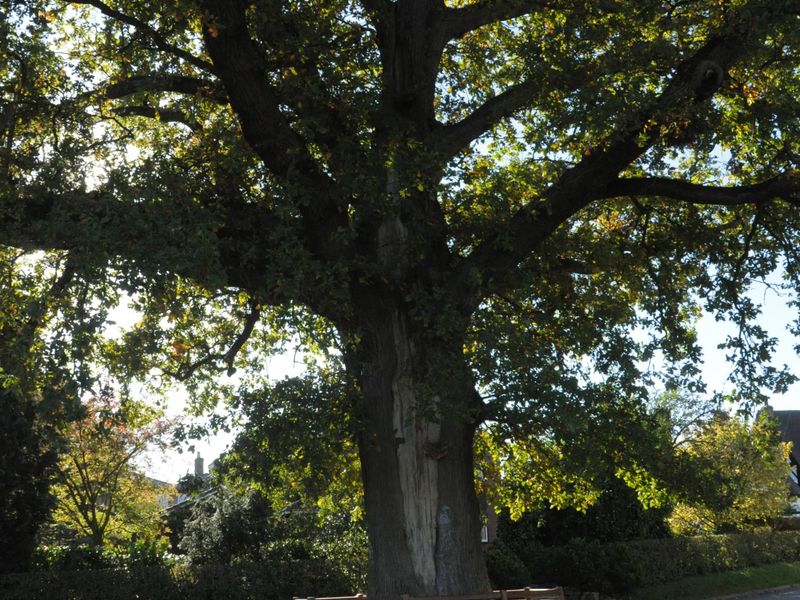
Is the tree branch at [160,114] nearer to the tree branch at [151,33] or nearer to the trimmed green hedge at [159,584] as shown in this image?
the tree branch at [151,33]

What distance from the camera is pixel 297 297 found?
1065cm

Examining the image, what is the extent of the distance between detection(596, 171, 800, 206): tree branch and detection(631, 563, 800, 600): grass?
14425 millimetres

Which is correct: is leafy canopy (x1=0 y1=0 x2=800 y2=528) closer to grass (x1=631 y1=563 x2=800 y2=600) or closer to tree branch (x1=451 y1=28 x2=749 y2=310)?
tree branch (x1=451 y1=28 x2=749 y2=310)

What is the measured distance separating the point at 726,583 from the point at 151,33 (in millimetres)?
23988

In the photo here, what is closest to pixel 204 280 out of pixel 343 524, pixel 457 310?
pixel 457 310

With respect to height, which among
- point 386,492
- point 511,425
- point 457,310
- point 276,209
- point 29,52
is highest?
point 29,52

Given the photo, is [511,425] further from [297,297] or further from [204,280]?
[204,280]

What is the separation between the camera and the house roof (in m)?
50.5

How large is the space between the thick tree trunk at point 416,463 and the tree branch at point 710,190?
3651 mm

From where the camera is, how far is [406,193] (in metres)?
11.8

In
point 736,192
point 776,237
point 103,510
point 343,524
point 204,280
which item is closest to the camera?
point 204,280

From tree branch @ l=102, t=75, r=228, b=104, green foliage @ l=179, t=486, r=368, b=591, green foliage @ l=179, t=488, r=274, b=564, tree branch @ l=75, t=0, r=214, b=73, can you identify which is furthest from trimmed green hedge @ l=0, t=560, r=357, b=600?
tree branch @ l=75, t=0, r=214, b=73

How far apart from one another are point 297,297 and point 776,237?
26.5ft

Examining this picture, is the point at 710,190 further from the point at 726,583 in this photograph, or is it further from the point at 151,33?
the point at 726,583
